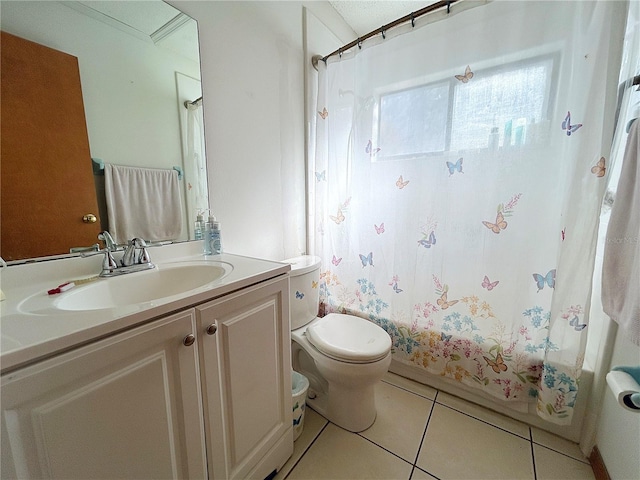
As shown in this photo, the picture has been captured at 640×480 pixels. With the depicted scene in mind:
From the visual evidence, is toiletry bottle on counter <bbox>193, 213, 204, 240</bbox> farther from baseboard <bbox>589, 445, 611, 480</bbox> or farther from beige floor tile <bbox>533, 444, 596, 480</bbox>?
baseboard <bbox>589, 445, 611, 480</bbox>

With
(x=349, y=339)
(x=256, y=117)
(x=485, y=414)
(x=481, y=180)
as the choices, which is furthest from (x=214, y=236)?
(x=485, y=414)

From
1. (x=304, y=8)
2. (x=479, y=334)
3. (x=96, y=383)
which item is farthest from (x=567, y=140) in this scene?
(x=96, y=383)

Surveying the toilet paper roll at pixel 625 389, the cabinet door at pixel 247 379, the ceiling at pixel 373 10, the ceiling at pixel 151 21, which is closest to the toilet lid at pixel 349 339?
the cabinet door at pixel 247 379

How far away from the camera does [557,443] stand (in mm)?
1226

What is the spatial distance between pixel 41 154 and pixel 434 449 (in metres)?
1.85

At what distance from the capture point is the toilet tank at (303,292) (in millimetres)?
1405

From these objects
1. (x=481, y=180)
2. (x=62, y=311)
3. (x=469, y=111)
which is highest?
(x=469, y=111)

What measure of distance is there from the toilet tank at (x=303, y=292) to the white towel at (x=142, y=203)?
1.99ft

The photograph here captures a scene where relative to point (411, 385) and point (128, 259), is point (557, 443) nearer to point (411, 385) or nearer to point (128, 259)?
point (411, 385)

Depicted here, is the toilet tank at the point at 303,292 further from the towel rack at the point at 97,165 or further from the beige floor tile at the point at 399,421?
the towel rack at the point at 97,165

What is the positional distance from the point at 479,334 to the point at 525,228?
0.56m

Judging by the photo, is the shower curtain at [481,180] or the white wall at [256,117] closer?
the shower curtain at [481,180]

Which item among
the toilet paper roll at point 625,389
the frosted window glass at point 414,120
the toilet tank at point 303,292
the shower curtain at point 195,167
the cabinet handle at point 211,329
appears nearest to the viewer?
the toilet paper roll at point 625,389

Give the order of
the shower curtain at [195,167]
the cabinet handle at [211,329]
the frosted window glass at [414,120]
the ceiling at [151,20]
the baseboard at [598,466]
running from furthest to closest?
the frosted window glass at [414,120] < the shower curtain at [195,167] < the baseboard at [598,466] < the ceiling at [151,20] < the cabinet handle at [211,329]
